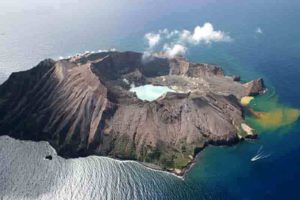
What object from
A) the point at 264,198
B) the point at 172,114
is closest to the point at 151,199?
the point at 264,198

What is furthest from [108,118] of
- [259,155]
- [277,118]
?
[277,118]

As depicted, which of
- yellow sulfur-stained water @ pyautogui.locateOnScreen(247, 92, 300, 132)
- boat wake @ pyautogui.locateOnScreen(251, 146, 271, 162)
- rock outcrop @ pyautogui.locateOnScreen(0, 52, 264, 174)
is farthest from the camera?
yellow sulfur-stained water @ pyautogui.locateOnScreen(247, 92, 300, 132)

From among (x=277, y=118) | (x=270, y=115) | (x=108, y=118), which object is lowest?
(x=270, y=115)

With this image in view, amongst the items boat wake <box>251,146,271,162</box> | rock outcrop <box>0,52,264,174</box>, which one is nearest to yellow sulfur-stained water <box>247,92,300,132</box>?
rock outcrop <box>0,52,264,174</box>

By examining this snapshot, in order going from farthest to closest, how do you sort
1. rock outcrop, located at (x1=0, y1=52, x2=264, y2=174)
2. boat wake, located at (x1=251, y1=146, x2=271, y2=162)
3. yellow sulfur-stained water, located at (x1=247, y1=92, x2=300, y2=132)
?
yellow sulfur-stained water, located at (x1=247, y1=92, x2=300, y2=132) → rock outcrop, located at (x1=0, y1=52, x2=264, y2=174) → boat wake, located at (x1=251, y1=146, x2=271, y2=162)

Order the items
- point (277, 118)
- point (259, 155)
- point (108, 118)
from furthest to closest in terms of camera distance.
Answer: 1. point (277, 118)
2. point (108, 118)
3. point (259, 155)

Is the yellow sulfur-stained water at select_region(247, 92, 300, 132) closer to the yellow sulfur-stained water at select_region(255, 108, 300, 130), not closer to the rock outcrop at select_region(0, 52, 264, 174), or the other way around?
the yellow sulfur-stained water at select_region(255, 108, 300, 130)

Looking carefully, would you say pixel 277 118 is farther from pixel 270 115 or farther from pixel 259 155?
pixel 259 155

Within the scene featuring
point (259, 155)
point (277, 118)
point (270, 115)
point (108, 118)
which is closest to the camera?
point (259, 155)

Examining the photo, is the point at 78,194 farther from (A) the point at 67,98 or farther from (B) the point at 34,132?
(A) the point at 67,98
